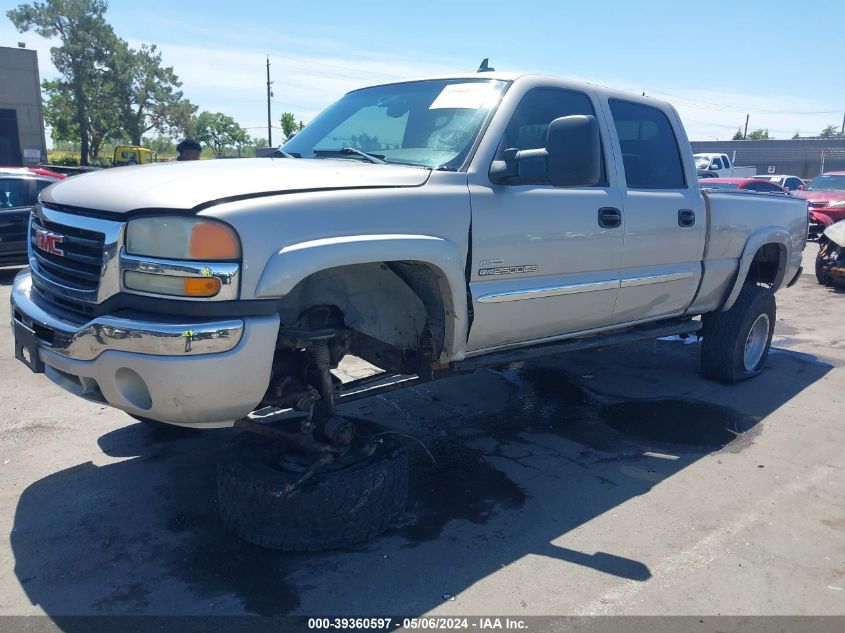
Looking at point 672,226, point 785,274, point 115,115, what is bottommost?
point 785,274

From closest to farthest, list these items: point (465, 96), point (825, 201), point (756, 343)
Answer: point (465, 96)
point (756, 343)
point (825, 201)

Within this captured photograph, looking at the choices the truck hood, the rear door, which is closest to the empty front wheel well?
the truck hood

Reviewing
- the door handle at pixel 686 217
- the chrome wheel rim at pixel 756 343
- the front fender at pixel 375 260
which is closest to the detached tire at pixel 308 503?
the front fender at pixel 375 260

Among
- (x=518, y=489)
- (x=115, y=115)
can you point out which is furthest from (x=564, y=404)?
(x=115, y=115)

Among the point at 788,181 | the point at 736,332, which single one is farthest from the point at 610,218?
the point at 788,181

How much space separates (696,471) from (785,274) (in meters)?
2.87

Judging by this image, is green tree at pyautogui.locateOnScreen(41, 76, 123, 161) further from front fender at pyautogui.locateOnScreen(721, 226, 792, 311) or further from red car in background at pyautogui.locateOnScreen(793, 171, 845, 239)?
front fender at pyautogui.locateOnScreen(721, 226, 792, 311)

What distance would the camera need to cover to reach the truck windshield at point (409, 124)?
3863 mm

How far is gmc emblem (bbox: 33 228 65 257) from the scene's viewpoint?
3235mm

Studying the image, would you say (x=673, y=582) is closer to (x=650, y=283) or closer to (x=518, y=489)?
(x=518, y=489)

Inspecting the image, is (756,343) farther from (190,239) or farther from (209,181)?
(190,239)

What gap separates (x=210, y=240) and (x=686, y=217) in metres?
3.42

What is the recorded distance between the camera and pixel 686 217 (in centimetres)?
498

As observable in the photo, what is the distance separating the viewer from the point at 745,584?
3141 mm
